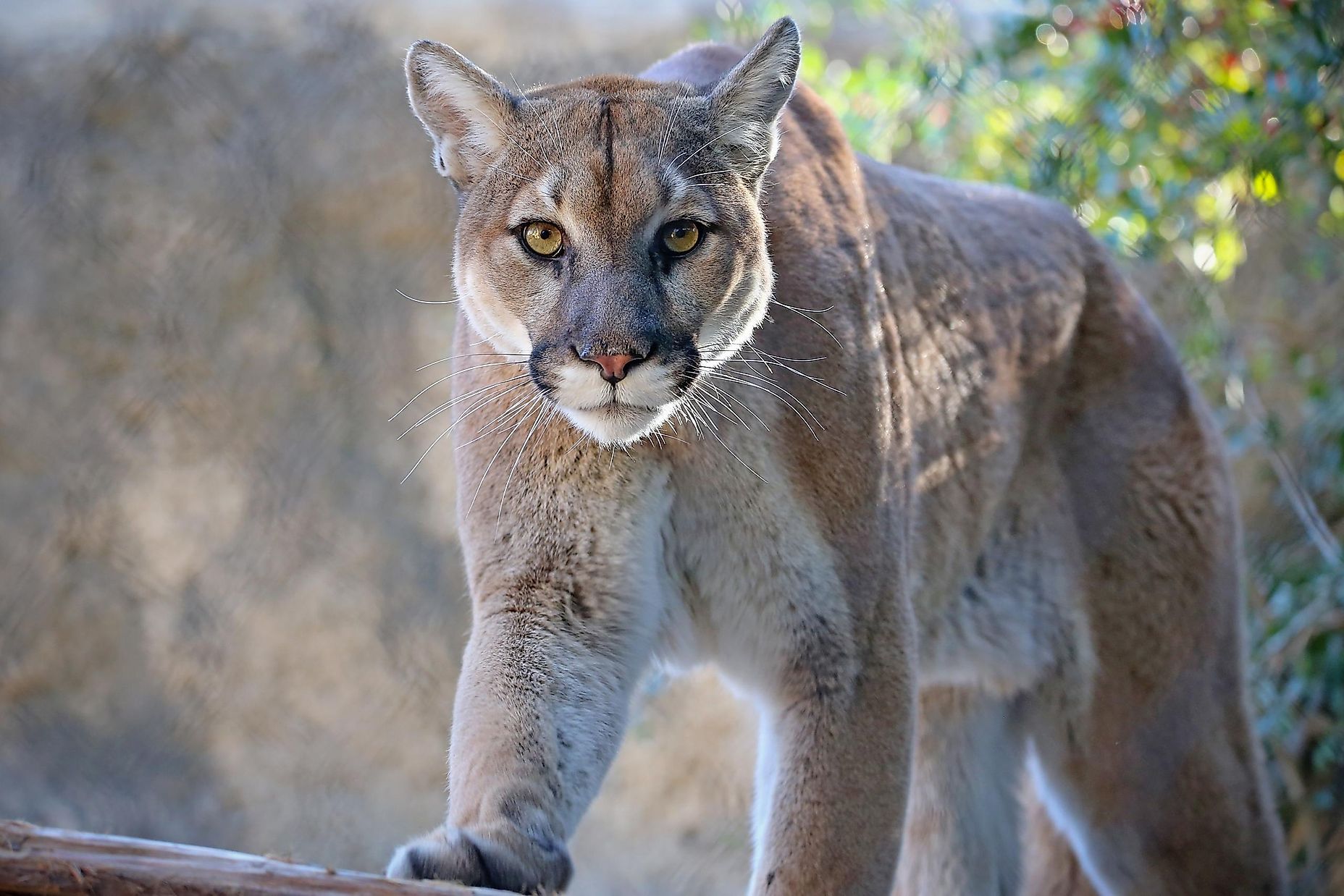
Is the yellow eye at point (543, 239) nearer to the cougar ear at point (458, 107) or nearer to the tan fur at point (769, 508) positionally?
the tan fur at point (769, 508)

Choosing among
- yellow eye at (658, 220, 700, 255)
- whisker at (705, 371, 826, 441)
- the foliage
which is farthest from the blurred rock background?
yellow eye at (658, 220, 700, 255)

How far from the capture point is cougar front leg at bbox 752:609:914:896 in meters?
2.53

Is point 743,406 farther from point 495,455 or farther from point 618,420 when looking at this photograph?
point 495,455

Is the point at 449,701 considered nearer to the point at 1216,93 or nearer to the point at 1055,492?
the point at 1055,492

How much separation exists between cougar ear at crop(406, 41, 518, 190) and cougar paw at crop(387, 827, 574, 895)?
46.8 inches

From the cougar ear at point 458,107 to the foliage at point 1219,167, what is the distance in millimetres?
2030

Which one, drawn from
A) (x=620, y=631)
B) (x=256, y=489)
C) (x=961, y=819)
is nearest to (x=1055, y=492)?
(x=961, y=819)

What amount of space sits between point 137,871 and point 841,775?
1255mm

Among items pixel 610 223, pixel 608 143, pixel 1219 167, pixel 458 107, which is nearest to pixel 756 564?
pixel 610 223

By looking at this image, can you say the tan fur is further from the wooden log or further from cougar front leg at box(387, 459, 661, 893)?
the wooden log

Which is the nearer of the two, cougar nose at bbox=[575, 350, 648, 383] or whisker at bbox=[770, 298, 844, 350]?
cougar nose at bbox=[575, 350, 648, 383]

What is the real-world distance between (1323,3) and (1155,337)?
1.27 metres

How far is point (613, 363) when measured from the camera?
7.34 feet

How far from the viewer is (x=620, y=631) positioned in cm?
254
